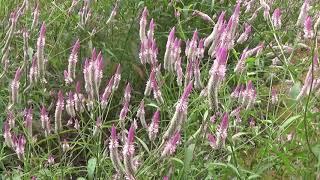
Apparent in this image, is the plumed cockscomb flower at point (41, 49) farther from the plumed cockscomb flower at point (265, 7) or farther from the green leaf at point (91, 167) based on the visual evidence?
the plumed cockscomb flower at point (265, 7)

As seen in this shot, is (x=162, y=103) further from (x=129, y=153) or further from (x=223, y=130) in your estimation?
(x=129, y=153)

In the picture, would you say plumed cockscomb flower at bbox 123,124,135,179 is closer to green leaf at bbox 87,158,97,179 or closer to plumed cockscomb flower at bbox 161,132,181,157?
plumed cockscomb flower at bbox 161,132,181,157

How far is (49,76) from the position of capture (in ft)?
10.7

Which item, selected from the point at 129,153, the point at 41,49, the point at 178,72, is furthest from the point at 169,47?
the point at 129,153

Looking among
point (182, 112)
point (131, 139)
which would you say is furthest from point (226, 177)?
point (131, 139)

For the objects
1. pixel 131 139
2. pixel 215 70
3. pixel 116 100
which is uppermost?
pixel 215 70

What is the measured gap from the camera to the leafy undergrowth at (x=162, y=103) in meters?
1.95

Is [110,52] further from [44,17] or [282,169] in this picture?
[282,169]

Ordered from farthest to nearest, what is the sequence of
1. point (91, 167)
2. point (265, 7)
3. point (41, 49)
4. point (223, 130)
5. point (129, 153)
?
point (265, 7) < point (41, 49) < point (91, 167) < point (223, 130) < point (129, 153)

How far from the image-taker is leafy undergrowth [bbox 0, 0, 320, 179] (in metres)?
1.95

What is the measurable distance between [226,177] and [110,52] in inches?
52.6

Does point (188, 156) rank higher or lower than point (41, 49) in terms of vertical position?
lower

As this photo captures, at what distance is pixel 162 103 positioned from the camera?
218 centimetres

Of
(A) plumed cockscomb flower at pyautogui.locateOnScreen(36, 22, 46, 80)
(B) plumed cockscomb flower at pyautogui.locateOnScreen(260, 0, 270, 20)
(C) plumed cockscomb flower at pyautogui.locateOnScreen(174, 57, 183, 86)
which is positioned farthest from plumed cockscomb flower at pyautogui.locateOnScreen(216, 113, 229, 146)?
(B) plumed cockscomb flower at pyautogui.locateOnScreen(260, 0, 270, 20)
